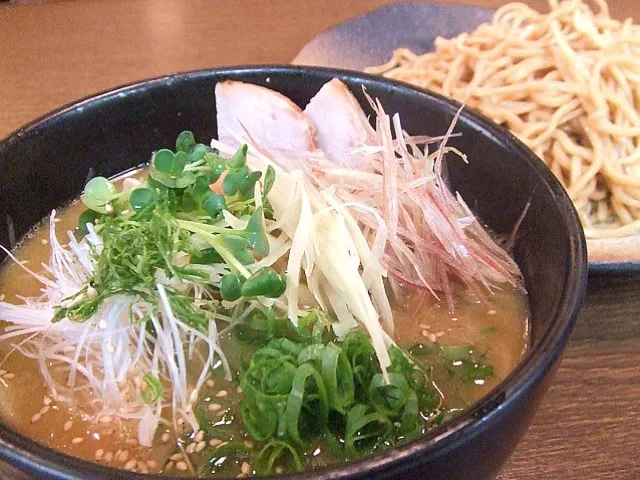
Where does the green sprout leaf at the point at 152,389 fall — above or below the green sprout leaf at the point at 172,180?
below

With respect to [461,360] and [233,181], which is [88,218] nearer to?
[233,181]

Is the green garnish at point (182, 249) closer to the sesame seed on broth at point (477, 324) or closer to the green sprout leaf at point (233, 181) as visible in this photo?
the green sprout leaf at point (233, 181)

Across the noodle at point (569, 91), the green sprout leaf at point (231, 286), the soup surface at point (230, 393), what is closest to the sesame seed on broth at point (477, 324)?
the soup surface at point (230, 393)

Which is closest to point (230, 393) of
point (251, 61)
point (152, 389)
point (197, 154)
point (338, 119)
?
point (152, 389)

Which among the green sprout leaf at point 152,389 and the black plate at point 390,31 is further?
the black plate at point 390,31

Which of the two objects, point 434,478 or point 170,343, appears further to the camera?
point 170,343

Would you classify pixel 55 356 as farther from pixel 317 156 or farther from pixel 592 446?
pixel 592 446

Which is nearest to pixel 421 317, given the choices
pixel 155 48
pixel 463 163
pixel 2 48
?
pixel 463 163

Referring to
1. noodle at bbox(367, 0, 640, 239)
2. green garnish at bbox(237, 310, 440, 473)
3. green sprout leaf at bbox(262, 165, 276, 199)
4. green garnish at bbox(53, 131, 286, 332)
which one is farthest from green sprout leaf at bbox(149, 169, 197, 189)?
noodle at bbox(367, 0, 640, 239)
